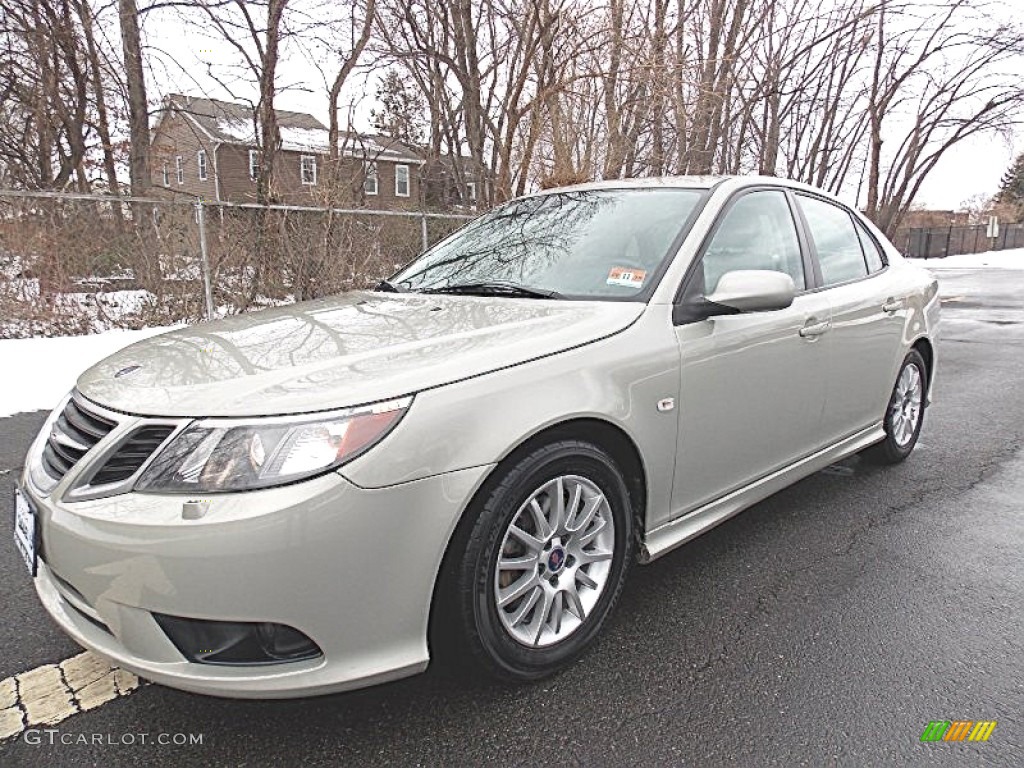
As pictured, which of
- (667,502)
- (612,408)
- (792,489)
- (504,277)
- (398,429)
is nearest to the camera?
(398,429)

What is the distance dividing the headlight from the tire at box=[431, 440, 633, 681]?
399mm

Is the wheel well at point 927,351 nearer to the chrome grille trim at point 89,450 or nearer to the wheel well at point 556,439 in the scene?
the wheel well at point 556,439

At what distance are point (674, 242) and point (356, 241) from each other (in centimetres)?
801

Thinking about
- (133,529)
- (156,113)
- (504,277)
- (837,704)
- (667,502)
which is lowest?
(837,704)

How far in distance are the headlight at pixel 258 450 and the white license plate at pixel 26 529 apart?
1.55 feet

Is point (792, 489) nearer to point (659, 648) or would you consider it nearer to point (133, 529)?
point (659, 648)

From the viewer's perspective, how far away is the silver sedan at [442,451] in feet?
5.21

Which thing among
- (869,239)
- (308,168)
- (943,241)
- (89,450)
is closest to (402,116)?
(308,168)

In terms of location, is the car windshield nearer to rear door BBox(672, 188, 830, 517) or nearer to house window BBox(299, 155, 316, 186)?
rear door BBox(672, 188, 830, 517)

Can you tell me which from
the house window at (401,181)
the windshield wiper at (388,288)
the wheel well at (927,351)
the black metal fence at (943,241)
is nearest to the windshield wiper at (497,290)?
the windshield wiper at (388,288)

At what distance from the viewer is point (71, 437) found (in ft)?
6.21

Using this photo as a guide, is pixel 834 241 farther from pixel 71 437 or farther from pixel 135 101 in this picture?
pixel 135 101

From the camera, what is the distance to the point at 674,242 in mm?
2582

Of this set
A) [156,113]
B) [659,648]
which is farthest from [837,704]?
[156,113]
